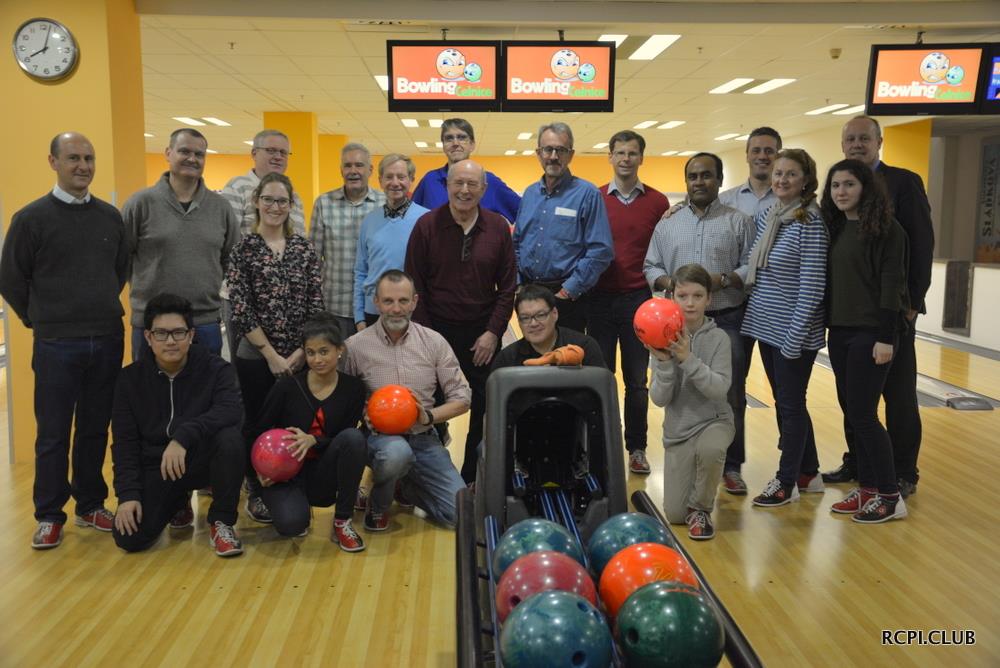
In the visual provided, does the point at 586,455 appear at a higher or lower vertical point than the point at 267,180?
lower

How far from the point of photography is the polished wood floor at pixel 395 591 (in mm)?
1992

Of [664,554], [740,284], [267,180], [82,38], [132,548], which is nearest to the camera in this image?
[664,554]

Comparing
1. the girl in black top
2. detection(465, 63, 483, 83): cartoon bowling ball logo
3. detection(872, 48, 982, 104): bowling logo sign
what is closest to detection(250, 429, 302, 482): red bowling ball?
the girl in black top

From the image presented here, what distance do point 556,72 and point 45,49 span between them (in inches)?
99.3

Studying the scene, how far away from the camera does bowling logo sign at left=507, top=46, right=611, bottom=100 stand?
4.37m

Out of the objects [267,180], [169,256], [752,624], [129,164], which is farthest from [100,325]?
[752,624]

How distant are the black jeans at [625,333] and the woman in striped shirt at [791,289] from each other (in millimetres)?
488

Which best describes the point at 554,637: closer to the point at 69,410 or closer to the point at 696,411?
the point at 696,411

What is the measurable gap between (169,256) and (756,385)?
4046 millimetres

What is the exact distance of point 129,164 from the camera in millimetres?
3703

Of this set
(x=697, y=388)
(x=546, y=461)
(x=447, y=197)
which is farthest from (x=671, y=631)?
(x=447, y=197)

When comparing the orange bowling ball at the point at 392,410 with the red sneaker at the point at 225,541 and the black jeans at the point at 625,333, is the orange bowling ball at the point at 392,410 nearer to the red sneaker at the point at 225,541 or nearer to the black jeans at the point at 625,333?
the red sneaker at the point at 225,541

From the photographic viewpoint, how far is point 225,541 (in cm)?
255

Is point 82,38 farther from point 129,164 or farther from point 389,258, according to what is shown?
point 389,258
